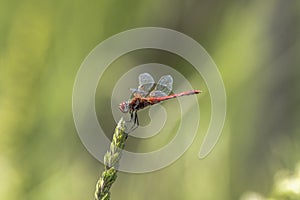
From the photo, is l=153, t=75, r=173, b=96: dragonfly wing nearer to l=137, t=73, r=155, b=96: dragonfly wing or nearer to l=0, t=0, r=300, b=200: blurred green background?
l=137, t=73, r=155, b=96: dragonfly wing

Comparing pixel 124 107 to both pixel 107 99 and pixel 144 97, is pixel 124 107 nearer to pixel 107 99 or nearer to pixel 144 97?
pixel 144 97

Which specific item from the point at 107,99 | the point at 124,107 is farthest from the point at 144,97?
the point at 107,99

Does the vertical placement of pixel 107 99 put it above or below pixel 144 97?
above

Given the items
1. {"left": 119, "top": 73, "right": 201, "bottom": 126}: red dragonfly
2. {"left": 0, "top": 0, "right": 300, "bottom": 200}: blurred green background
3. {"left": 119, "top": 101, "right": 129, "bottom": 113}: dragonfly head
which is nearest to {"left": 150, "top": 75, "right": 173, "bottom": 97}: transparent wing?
{"left": 119, "top": 73, "right": 201, "bottom": 126}: red dragonfly

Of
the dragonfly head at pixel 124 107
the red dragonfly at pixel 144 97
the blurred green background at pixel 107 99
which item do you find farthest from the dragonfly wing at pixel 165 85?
the blurred green background at pixel 107 99

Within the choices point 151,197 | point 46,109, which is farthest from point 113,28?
point 151,197

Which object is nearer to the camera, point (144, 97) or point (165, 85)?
point (144, 97)
